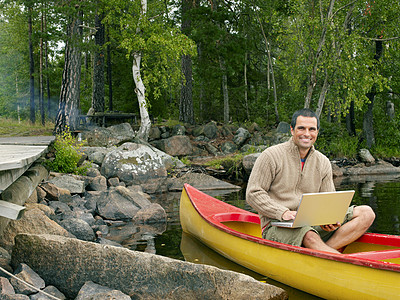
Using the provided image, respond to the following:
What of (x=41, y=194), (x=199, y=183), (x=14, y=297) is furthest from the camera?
(x=199, y=183)

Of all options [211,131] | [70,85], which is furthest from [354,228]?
[211,131]

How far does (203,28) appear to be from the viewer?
703 inches

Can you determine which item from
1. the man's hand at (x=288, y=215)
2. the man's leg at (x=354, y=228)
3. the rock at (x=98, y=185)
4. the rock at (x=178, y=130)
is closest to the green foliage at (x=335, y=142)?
the rock at (x=178, y=130)

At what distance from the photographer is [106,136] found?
1458 centimetres

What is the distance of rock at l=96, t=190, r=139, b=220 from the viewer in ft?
25.2

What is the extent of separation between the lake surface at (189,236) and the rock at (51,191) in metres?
1.24

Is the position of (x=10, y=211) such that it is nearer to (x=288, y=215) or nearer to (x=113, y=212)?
(x=288, y=215)

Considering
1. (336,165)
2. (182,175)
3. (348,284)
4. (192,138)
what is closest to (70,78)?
(182,175)

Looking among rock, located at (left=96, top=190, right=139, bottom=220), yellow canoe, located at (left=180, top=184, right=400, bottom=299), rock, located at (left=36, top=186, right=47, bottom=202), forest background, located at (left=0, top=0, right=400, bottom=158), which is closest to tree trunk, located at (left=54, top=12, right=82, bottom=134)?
forest background, located at (left=0, top=0, right=400, bottom=158)

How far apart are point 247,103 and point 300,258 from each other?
19806 mm

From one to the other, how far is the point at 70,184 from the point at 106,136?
20.1 ft

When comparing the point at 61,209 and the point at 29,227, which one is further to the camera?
the point at 61,209

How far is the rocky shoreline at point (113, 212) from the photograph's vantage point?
3783 millimetres

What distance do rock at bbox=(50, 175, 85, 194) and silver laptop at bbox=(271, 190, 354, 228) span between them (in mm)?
5176
